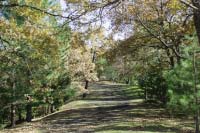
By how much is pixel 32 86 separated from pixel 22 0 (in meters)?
11.6

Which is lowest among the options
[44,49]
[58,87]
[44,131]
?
[44,131]

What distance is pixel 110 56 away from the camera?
25.2 meters

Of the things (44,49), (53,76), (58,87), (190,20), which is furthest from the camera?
(58,87)

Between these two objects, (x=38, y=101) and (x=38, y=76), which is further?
(x=38, y=101)

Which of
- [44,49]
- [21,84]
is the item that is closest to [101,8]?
[44,49]

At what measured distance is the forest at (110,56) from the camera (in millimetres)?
14039

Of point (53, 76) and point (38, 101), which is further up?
point (53, 76)

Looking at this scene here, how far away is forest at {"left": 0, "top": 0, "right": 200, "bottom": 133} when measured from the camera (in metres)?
14.0

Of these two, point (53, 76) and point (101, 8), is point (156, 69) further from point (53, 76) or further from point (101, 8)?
point (101, 8)

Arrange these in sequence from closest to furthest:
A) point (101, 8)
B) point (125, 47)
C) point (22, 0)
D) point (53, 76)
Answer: point (101, 8) → point (22, 0) → point (125, 47) → point (53, 76)

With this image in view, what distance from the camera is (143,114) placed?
25.2 m

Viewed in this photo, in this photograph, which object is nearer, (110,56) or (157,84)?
(110,56)

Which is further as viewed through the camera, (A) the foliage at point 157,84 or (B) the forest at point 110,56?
(A) the foliage at point 157,84

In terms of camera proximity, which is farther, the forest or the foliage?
the foliage
